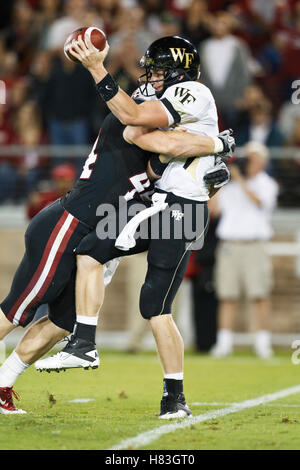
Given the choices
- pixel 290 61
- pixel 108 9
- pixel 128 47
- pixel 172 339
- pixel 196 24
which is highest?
pixel 108 9

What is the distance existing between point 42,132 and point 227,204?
106 inches

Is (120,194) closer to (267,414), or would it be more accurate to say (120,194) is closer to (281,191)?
(267,414)

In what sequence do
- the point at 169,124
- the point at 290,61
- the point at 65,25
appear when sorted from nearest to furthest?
the point at 169,124
the point at 290,61
the point at 65,25

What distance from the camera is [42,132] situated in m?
12.1

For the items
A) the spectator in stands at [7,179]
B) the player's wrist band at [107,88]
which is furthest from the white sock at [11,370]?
the spectator in stands at [7,179]

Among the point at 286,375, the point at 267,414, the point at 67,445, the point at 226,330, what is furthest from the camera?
the point at 226,330

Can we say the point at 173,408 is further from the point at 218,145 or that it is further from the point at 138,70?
the point at 138,70

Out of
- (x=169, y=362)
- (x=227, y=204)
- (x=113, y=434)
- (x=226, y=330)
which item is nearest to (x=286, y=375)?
(x=226, y=330)

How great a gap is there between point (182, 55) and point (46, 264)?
4.82 feet

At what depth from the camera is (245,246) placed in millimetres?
10961

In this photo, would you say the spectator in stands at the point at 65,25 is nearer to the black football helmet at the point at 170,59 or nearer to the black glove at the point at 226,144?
the black football helmet at the point at 170,59

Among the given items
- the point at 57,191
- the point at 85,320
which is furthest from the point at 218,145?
the point at 57,191

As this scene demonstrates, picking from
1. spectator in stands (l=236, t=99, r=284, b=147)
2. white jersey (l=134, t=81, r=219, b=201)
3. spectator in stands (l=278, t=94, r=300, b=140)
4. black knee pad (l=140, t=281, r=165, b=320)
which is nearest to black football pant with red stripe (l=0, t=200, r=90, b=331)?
black knee pad (l=140, t=281, r=165, b=320)

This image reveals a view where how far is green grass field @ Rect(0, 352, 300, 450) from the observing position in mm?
4977
